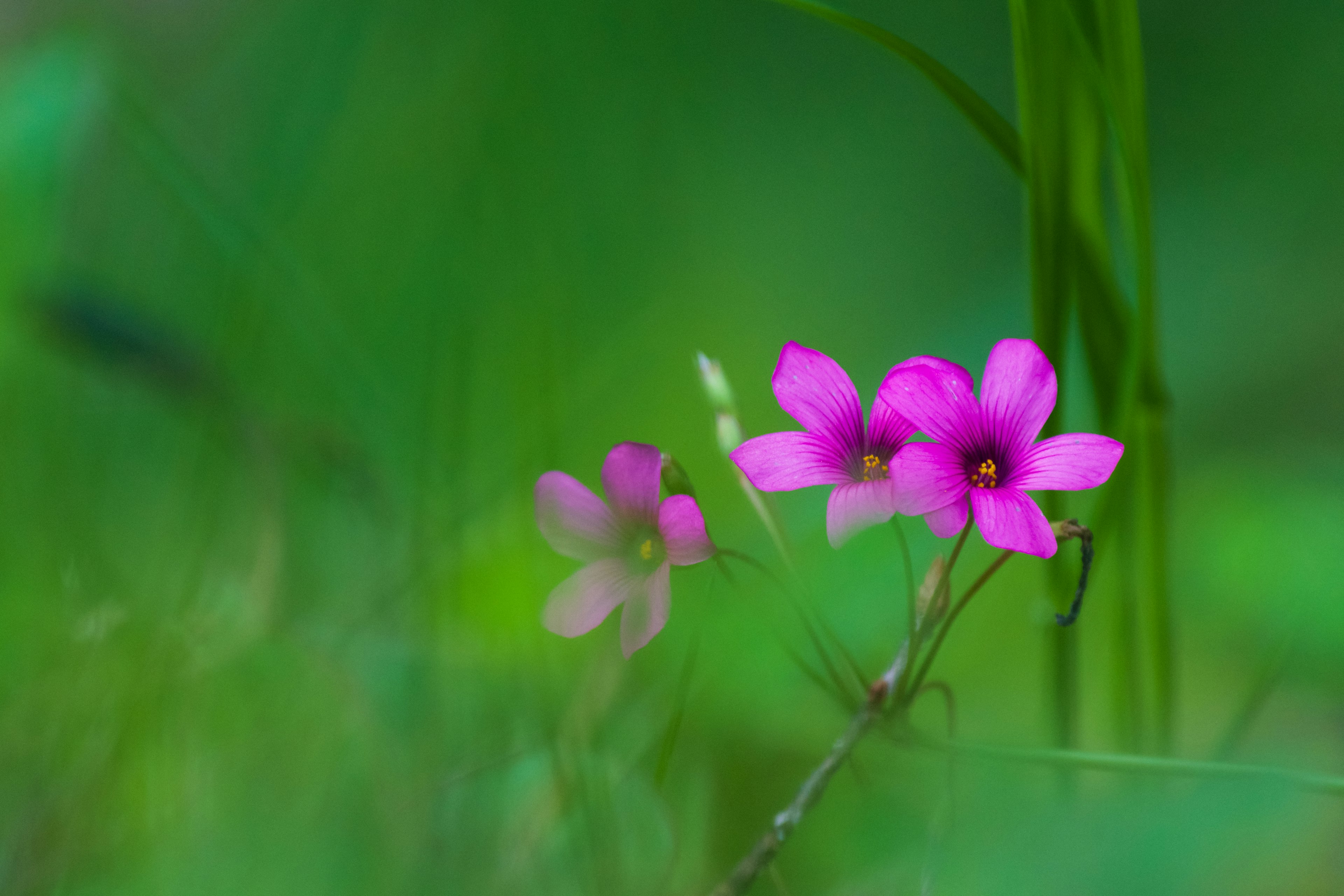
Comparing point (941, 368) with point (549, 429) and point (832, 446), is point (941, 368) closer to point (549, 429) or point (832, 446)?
point (832, 446)

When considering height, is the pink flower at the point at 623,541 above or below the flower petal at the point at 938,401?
above

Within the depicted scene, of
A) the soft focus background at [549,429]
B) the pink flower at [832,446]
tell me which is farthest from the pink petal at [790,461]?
the soft focus background at [549,429]

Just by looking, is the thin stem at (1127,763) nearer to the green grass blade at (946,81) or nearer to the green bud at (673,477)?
the green bud at (673,477)

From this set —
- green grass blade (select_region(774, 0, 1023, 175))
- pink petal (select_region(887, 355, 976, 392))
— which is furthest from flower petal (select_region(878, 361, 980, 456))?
green grass blade (select_region(774, 0, 1023, 175))

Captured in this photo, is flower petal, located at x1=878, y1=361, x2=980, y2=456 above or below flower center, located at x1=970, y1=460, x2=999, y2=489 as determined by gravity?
above

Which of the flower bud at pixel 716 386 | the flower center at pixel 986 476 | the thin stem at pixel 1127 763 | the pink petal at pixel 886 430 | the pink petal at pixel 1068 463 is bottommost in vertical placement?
the thin stem at pixel 1127 763

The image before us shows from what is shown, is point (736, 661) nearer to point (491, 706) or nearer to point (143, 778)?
point (491, 706)

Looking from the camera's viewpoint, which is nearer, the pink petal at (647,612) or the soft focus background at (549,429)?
the pink petal at (647,612)

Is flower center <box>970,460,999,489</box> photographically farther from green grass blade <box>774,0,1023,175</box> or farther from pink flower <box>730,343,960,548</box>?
green grass blade <box>774,0,1023,175</box>
